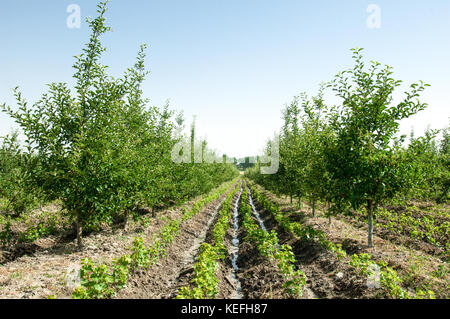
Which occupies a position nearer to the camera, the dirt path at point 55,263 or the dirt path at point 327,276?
the dirt path at point 55,263

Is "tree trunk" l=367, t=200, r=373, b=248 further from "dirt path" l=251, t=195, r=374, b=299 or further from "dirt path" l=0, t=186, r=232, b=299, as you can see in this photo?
"dirt path" l=0, t=186, r=232, b=299

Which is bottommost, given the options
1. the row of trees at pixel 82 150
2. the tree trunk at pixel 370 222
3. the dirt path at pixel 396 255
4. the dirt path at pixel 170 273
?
the dirt path at pixel 170 273

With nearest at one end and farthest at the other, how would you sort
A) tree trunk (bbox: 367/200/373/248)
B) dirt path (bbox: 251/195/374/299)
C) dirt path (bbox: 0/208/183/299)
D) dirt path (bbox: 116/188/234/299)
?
1. dirt path (bbox: 0/208/183/299)
2. dirt path (bbox: 251/195/374/299)
3. dirt path (bbox: 116/188/234/299)
4. tree trunk (bbox: 367/200/373/248)

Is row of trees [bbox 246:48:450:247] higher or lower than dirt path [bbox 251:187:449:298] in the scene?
higher

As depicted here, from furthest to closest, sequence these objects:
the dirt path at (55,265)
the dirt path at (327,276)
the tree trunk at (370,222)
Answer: the tree trunk at (370,222), the dirt path at (327,276), the dirt path at (55,265)

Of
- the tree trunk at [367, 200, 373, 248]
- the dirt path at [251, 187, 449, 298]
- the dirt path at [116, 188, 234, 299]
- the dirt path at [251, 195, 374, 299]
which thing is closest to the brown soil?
the dirt path at [116, 188, 234, 299]

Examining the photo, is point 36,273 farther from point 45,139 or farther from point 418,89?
point 418,89

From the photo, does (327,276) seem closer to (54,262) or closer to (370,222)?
(370,222)

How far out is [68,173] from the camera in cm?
730

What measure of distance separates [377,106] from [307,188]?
610cm

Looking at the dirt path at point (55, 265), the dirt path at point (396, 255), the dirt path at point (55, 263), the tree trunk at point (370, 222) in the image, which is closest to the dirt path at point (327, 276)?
the dirt path at point (396, 255)

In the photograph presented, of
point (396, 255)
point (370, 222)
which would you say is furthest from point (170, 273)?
point (396, 255)

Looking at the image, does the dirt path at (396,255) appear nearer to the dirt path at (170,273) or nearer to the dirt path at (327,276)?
the dirt path at (327,276)
